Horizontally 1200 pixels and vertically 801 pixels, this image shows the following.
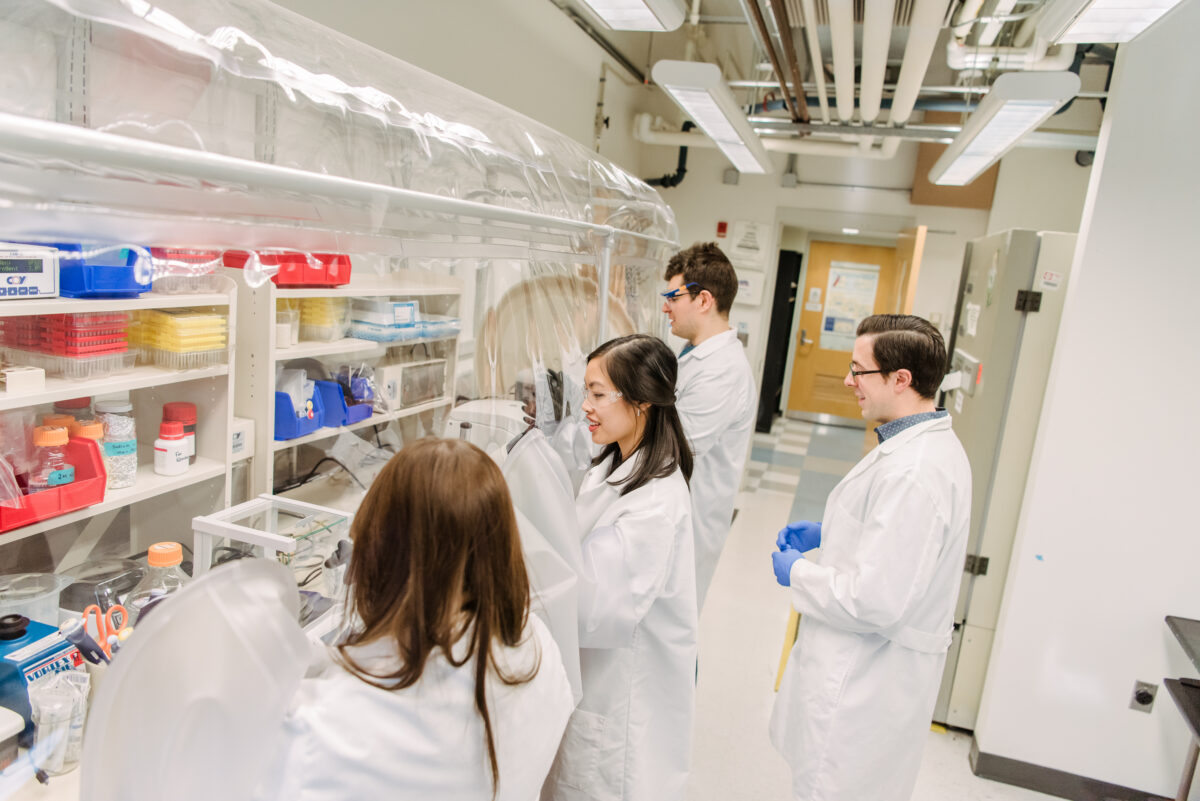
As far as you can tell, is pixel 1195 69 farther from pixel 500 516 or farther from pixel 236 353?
pixel 236 353

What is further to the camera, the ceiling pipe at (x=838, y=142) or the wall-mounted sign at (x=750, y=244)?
the wall-mounted sign at (x=750, y=244)

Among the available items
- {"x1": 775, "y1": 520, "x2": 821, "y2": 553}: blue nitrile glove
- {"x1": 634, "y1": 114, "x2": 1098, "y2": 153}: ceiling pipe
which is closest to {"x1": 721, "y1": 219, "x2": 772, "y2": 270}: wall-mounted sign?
{"x1": 634, "y1": 114, "x2": 1098, "y2": 153}: ceiling pipe

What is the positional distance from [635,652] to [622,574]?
0.22 m

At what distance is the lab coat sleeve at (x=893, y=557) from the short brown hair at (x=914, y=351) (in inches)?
10.4

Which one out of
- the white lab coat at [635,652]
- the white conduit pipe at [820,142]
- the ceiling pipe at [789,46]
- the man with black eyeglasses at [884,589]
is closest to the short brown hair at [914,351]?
the man with black eyeglasses at [884,589]

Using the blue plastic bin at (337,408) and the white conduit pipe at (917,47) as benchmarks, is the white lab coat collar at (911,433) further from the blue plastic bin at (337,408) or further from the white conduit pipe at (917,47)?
the white conduit pipe at (917,47)

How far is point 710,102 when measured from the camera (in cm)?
292

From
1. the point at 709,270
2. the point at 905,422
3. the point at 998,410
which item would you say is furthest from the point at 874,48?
the point at 905,422

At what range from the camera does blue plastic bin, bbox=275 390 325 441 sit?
1664 mm

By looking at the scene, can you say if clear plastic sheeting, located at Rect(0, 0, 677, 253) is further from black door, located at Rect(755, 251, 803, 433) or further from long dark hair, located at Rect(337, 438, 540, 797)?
black door, located at Rect(755, 251, 803, 433)

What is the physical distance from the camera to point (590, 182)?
74.8 inches

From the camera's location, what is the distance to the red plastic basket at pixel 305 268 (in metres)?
1.05

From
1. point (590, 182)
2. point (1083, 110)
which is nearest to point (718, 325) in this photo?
point (590, 182)

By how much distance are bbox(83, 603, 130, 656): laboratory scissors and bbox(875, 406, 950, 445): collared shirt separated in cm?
163
